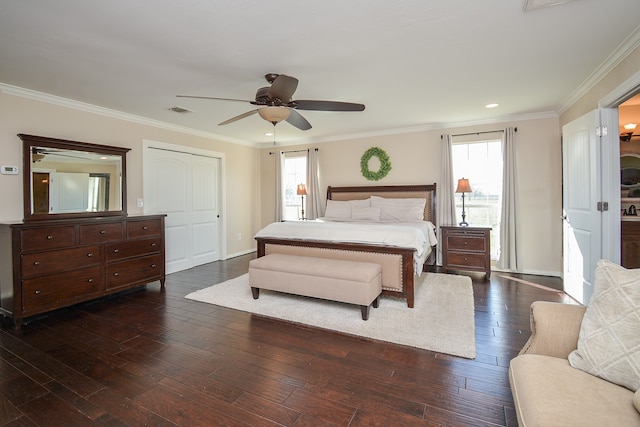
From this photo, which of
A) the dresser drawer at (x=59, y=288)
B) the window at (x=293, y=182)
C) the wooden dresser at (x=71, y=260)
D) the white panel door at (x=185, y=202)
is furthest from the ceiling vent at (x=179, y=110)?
the window at (x=293, y=182)

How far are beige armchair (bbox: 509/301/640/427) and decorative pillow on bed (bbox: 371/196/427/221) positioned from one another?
3574 millimetres

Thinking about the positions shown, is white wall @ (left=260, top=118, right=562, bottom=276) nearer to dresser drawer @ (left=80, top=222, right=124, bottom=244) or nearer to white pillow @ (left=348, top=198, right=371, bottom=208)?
white pillow @ (left=348, top=198, right=371, bottom=208)

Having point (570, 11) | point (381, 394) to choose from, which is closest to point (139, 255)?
point (381, 394)

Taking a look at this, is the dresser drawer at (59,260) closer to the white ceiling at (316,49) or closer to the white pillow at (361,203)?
the white ceiling at (316,49)

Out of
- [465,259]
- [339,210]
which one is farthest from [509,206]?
[339,210]

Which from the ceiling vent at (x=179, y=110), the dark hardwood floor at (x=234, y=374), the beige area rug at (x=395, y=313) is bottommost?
the dark hardwood floor at (x=234, y=374)

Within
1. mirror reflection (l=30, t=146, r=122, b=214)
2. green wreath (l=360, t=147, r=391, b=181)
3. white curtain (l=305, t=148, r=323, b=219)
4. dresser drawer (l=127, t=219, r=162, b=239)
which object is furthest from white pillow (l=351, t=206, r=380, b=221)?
mirror reflection (l=30, t=146, r=122, b=214)

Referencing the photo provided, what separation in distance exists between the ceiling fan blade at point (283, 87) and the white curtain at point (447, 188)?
3455mm

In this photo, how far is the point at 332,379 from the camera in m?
2.11

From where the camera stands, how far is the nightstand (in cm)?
461

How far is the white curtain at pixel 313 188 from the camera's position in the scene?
644cm

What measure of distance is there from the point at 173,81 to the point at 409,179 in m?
4.16

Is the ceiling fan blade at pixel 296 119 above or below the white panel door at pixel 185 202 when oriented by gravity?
above

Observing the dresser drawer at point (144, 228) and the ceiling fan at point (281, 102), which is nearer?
the ceiling fan at point (281, 102)
